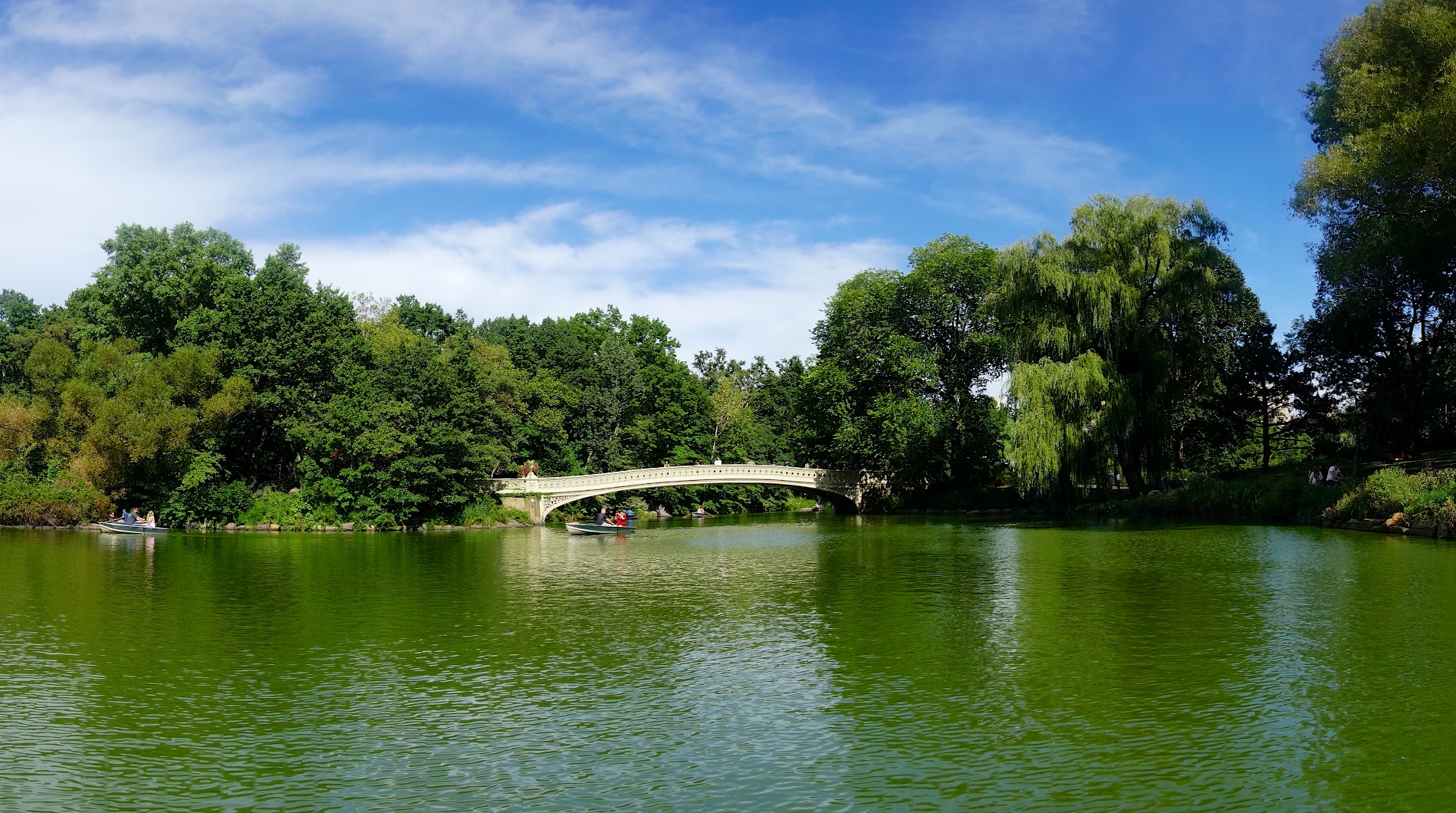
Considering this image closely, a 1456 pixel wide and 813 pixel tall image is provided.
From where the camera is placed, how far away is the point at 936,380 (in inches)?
2197

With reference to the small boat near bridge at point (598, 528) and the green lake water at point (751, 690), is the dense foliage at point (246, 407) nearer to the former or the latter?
the small boat near bridge at point (598, 528)

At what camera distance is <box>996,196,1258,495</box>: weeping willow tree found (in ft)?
129

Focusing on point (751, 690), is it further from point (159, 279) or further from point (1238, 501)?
point (159, 279)

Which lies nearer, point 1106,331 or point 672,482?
point 1106,331

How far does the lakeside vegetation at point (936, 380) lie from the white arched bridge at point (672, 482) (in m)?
1.57

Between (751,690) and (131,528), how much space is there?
1528 inches

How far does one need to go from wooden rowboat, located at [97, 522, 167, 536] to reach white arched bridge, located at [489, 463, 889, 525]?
583 inches

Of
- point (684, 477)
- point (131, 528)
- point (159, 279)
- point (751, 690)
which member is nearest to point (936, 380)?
point (684, 477)

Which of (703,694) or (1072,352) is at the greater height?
(1072,352)

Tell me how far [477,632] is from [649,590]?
579cm

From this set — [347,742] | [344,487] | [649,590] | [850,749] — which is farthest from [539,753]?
[344,487]

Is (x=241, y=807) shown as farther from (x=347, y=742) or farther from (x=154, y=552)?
(x=154, y=552)

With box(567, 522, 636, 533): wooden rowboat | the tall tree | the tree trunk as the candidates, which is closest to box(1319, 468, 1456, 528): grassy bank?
the tall tree

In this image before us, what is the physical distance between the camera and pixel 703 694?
11.9 m
